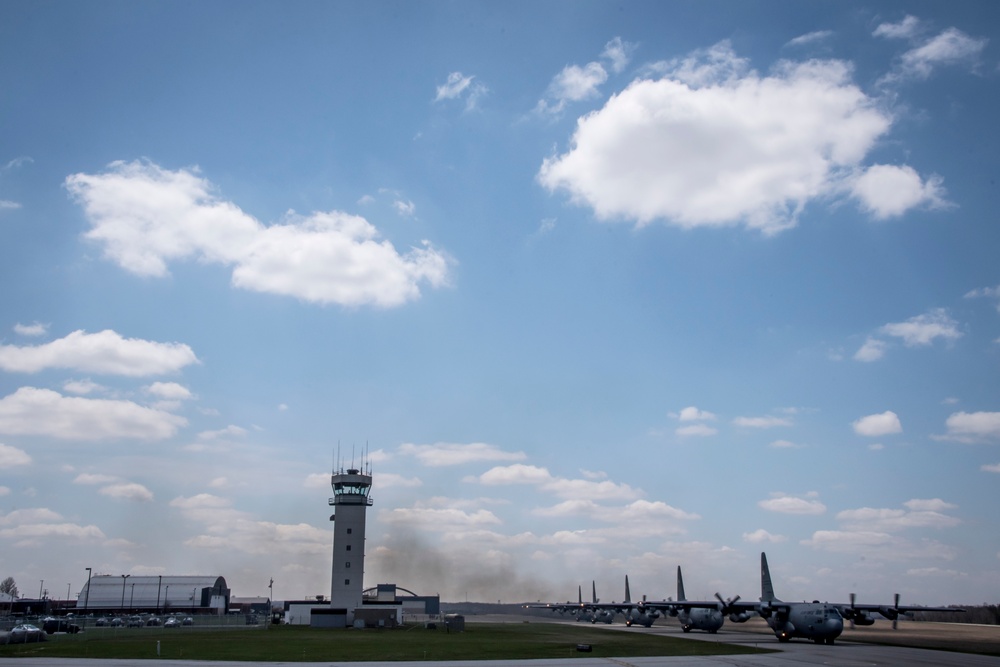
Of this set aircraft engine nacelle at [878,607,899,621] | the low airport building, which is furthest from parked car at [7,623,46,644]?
the low airport building

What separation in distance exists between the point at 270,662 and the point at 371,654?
837 centimetres

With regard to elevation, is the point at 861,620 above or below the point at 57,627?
above

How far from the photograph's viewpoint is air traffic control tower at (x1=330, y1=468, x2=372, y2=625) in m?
97.5

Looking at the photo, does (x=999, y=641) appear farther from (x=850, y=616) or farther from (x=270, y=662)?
(x=270, y=662)

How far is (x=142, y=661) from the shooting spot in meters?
39.6

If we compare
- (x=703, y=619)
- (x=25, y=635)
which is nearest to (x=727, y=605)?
(x=703, y=619)

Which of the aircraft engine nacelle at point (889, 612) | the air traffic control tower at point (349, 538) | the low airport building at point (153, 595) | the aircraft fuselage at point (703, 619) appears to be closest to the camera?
the aircraft engine nacelle at point (889, 612)

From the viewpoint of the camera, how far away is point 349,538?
99.8 metres

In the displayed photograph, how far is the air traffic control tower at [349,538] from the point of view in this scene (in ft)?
320

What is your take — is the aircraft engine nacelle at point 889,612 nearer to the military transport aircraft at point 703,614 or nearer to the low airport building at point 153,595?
the military transport aircraft at point 703,614

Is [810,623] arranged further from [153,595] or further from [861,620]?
[153,595]

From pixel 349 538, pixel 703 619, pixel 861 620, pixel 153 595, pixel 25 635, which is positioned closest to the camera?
pixel 25 635

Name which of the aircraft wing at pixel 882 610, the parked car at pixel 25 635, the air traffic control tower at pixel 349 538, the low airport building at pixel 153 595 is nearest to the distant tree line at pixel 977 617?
the aircraft wing at pixel 882 610

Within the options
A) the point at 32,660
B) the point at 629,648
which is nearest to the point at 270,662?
the point at 32,660
